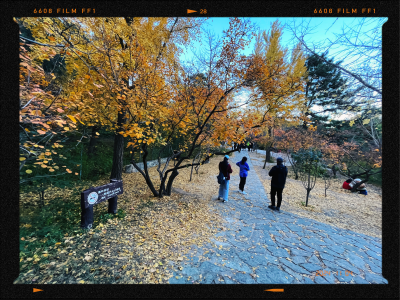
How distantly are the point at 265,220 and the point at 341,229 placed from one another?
68.5 inches

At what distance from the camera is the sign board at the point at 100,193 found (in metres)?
2.66

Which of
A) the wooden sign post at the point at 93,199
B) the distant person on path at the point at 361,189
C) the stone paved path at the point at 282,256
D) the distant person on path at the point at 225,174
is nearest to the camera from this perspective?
the stone paved path at the point at 282,256

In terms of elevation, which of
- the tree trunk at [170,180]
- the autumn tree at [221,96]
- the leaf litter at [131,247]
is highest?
the autumn tree at [221,96]

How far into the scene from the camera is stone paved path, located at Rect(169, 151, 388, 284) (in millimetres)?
1839

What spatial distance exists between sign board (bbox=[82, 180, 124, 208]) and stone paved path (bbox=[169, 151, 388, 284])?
210cm

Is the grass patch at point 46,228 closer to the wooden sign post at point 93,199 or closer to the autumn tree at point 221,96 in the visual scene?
the wooden sign post at point 93,199

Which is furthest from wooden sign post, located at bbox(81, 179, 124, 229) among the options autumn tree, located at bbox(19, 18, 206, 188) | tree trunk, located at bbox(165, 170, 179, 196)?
tree trunk, located at bbox(165, 170, 179, 196)

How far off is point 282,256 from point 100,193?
11.9 ft

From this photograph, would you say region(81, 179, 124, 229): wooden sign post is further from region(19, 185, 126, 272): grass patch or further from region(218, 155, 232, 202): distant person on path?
region(218, 155, 232, 202): distant person on path

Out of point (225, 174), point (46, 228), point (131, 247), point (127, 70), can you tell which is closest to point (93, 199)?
point (46, 228)

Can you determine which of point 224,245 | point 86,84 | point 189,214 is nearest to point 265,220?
point 224,245

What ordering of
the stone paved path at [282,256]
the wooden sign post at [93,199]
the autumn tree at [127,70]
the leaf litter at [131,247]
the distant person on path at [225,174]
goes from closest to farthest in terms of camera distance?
the leaf litter at [131,247], the stone paved path at [282,256], the wooden sign post at [93,199], the autumn tree at [127,70], the distant person on path at [225,174]

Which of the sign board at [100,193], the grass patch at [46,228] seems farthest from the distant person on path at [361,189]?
the sign board at [100,193]
